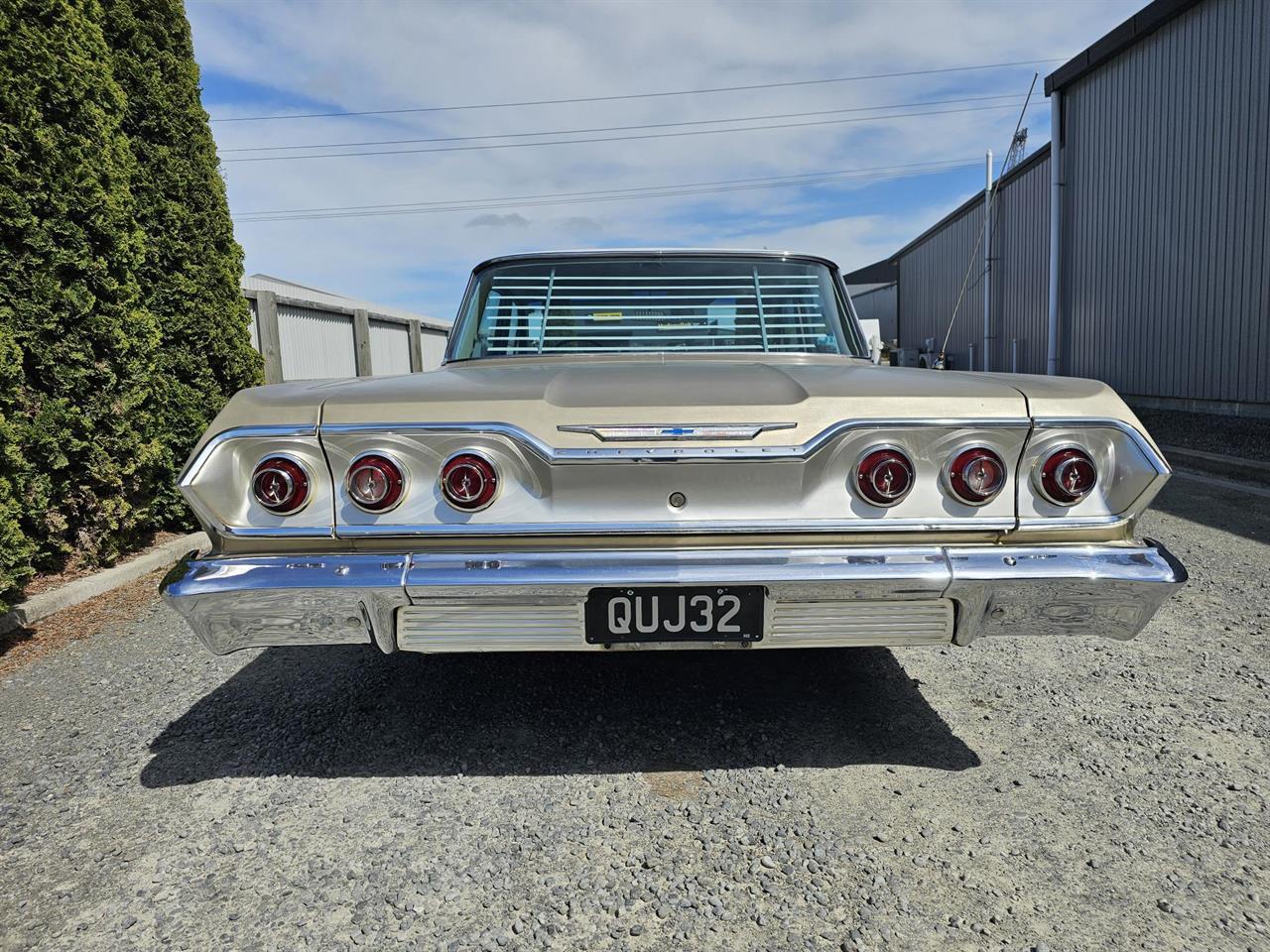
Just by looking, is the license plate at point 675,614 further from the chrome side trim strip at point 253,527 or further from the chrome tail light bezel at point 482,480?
the chrome side trim strip at point 253,527

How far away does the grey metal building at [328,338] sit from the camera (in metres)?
9.59

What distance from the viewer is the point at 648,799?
7.58 feet

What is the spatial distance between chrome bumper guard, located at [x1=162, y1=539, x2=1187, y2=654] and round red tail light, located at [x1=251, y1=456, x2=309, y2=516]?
143mm

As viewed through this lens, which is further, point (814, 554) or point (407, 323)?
point (407, 323)

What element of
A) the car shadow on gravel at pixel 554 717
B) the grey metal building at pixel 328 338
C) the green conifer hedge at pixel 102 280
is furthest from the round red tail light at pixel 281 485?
the grey metal building at pixel 328 338

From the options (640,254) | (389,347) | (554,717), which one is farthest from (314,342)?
(554,717)

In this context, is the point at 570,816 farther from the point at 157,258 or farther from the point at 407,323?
the point at 407,323

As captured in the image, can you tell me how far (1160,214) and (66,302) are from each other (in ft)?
42.7

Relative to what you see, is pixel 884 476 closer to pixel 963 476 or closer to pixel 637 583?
pixel 963 476

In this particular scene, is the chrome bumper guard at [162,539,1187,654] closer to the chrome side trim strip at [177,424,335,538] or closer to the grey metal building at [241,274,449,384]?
the chrome side trim strip at [177,424,335,538]

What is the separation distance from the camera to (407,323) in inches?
664

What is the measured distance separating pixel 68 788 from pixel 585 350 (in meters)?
2.32

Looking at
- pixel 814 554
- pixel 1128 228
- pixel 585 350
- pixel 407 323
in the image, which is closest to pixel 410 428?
pixel 814 554

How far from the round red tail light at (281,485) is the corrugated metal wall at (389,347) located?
12.6 metres
